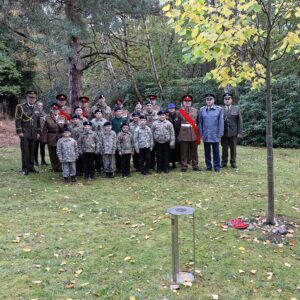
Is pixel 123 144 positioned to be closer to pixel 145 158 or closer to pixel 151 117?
pixel 145 158

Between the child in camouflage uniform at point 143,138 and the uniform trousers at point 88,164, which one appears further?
the child in camouflage uniform at point 143,138

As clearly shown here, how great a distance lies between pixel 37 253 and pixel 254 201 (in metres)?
4.13

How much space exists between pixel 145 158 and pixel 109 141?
1.19 metres

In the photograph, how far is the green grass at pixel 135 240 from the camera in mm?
4098

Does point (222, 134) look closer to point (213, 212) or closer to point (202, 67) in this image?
point (213, 212)

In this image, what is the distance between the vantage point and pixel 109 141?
920 centimetres

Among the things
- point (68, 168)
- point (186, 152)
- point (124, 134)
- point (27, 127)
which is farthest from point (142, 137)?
point (27, 127)

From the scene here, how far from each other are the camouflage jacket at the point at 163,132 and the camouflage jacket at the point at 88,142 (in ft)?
5.15

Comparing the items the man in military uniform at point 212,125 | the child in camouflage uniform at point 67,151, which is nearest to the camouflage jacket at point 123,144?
the child in camouflage uniform at point 67,151

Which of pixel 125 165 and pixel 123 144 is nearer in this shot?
pixel 123 144

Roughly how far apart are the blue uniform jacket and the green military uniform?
448cm

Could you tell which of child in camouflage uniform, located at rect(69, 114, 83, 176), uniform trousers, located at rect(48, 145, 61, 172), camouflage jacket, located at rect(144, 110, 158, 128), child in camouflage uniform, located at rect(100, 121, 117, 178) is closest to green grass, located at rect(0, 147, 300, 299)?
child in camouflage uniform, located at rect(100, 121, 117, 178)

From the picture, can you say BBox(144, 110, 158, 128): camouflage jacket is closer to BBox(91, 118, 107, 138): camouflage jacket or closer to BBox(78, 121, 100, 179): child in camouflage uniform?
BBox(91, 118, 107, 138): camouflage jacket

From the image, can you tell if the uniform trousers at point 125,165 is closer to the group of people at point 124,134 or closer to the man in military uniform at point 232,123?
the group of people at point 124,134
